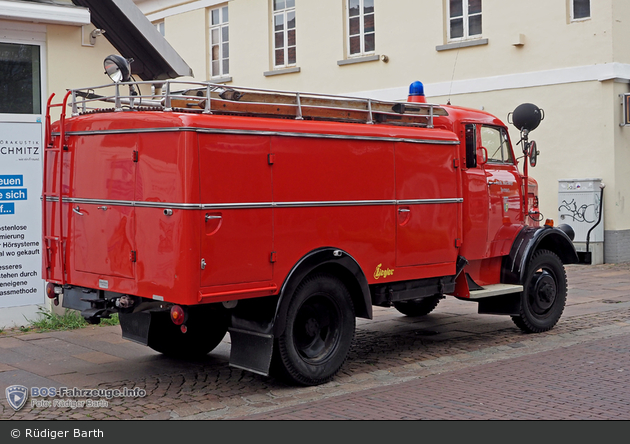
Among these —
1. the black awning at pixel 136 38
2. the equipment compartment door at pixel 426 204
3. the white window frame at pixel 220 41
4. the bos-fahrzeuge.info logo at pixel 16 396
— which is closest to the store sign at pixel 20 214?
the black awning at pixel 136 38

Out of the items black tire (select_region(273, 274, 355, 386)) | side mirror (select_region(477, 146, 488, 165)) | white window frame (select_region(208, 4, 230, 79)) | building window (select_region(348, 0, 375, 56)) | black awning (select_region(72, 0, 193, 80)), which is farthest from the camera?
white window frame (select_region(208, 4, 230, 79))

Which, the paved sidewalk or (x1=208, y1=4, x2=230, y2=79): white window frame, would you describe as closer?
the paved sidewalk

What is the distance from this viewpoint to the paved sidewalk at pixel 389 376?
235 inches

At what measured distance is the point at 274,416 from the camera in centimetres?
584

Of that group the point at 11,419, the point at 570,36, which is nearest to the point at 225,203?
the point at 11,419

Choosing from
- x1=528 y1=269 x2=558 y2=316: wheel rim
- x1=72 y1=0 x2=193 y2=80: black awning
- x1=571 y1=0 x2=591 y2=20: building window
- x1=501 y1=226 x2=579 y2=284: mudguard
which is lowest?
x1=528 y1=269 x2=558 y2=316: wheel rim

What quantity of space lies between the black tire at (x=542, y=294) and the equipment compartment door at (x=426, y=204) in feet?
4.71

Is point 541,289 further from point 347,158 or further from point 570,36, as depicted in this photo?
point 570,36

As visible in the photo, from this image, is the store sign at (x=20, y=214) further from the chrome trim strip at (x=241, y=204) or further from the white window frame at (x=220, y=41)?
the white window frame at (x=220, y=41)

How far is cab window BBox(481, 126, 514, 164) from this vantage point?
8.84 meters

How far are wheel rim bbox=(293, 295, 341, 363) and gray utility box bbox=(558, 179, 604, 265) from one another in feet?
33.5

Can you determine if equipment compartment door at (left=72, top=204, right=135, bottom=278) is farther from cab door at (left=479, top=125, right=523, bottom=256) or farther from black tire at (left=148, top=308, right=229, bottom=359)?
cab door at (left=479, top=125, right=523, bottom=256)

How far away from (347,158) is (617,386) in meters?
3.01

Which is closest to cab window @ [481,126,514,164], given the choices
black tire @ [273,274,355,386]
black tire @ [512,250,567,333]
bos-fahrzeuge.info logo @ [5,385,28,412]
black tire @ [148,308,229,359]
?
black tire @ [512,250,567,333]
